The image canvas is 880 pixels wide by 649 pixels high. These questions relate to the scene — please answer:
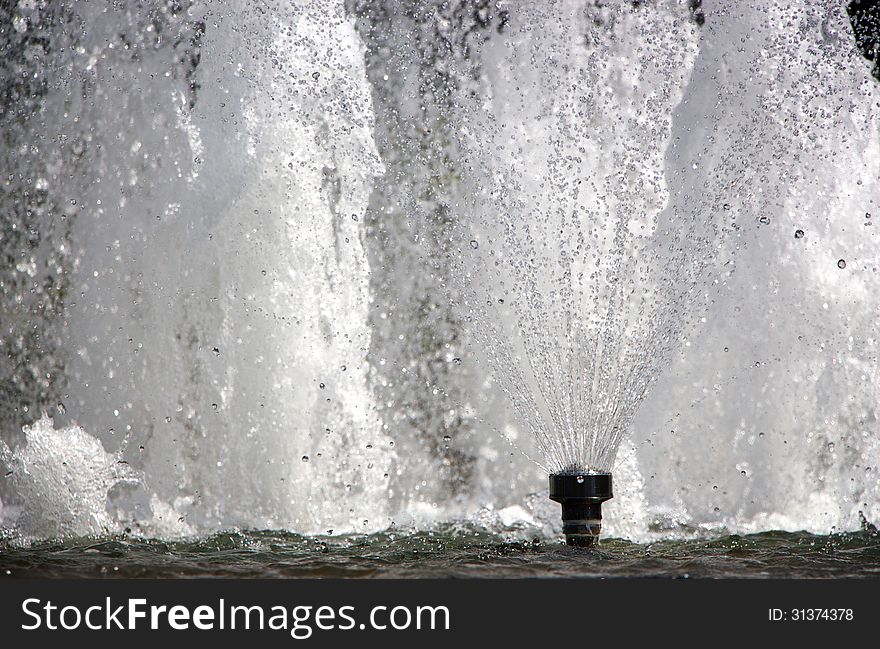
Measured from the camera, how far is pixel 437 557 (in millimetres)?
4801

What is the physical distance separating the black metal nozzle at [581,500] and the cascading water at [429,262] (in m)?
1.29

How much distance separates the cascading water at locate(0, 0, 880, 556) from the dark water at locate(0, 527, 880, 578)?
0.91 ft

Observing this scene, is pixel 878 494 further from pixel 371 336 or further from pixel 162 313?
pixel 162 313

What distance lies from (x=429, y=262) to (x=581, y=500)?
220cm

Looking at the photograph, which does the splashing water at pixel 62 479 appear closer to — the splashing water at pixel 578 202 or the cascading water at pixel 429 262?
the cascading water at pixel 429 262

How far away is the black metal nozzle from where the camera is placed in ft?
15.0

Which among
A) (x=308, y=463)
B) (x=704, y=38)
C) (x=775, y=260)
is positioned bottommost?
(x=308, y=463)

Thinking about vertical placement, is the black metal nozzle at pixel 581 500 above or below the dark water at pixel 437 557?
above

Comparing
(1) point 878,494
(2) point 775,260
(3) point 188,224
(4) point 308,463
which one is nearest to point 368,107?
(3) point 188,224

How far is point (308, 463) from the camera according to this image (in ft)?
19.9

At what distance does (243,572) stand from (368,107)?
3176 mm

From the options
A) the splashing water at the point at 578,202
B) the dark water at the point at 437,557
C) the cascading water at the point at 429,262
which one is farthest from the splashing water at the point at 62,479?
the splashing water at the point at 578,202

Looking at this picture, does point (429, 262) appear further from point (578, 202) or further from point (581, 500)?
point (581, 500)

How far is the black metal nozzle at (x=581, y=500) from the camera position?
15.0ft
